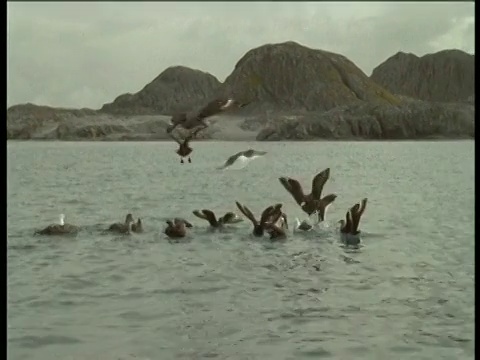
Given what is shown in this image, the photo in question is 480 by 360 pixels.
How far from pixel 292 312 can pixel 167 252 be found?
17.3 feet

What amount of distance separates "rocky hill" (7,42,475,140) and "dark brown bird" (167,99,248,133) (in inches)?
13.2

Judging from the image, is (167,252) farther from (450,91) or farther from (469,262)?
(450,91)

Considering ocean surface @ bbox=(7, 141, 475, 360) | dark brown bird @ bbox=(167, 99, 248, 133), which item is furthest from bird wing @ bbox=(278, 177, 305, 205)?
dark brown bird @ bbox=(167, 99, 248, 133)

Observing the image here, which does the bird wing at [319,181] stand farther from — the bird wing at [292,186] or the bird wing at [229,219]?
the bird wing at [229,219]

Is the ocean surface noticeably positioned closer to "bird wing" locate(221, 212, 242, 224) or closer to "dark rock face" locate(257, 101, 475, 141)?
"bird wing" locate(221, 212, 242, 224)

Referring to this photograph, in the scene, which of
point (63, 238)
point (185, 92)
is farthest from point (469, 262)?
point (185, 92)

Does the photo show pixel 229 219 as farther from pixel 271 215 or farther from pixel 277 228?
pixel 277 228

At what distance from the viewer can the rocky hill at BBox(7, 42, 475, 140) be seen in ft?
60.6

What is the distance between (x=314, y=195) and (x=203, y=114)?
11.7 ft

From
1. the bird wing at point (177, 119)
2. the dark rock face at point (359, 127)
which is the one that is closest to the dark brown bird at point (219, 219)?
the bird wing at point (177, 119)

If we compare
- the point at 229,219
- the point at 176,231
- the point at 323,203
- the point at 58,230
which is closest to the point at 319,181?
the point at 323,203

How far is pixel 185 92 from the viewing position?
1970cm

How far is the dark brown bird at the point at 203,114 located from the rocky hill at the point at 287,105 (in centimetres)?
34

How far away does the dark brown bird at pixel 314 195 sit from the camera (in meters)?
14.3
